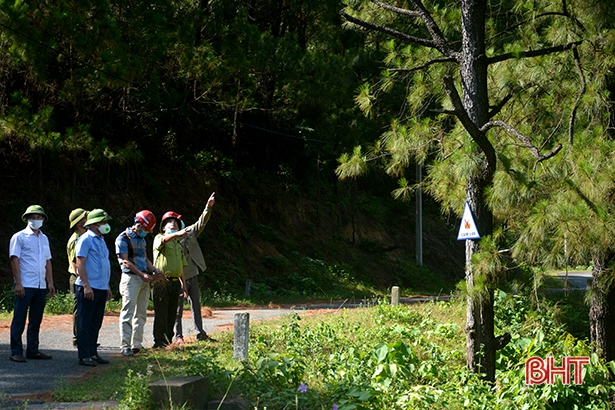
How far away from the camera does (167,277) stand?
1017 centimetres

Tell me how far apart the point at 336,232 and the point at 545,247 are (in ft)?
81.1

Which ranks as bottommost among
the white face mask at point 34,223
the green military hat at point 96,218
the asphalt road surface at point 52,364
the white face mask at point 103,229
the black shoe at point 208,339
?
the asphalt road surface at point 52,364

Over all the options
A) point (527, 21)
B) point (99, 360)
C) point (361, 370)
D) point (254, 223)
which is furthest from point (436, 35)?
point (254, 223)

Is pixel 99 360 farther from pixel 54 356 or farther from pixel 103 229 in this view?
pixel 103 229

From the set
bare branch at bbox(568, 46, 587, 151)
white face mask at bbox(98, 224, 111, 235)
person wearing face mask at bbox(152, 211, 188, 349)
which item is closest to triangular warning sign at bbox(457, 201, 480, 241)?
bare branch at bbox(568, 46, 587, 151)

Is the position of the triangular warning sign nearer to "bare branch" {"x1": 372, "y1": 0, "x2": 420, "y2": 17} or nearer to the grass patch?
the grass patch

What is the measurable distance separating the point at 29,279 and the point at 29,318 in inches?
20.4

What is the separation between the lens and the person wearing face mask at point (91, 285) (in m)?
→ 8.99

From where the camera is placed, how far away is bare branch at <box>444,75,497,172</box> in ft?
29.1

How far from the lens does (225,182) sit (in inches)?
1113

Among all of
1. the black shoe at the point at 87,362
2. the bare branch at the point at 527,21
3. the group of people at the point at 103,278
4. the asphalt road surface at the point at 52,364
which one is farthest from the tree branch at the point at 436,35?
the black shoe at the point at 87,362

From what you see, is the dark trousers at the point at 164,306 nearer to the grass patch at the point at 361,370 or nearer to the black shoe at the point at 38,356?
the grass patch at the point at 361,370

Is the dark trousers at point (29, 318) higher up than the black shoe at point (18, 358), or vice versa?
the dark trousers at point (29, 318)

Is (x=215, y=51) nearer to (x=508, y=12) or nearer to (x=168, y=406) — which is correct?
(x=508, y=12)
